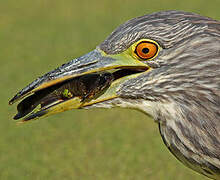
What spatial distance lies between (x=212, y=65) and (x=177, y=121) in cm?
51

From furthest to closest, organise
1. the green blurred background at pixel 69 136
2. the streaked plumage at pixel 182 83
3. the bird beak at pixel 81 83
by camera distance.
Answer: the green blurred background at pixel 69 136 < the bird beak at pixel 81 83 < the streaked plumage at pixel 182 83

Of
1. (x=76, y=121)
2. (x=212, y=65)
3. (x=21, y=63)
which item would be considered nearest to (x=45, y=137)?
(x=76, y=121)

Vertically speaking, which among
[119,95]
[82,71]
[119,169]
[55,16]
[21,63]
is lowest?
[119,169]

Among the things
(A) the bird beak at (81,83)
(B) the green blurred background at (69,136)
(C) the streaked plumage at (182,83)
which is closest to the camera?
(C) the streaked plumage at (182,83)

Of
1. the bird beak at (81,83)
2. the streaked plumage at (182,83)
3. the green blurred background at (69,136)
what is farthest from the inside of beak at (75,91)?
the green blurred background at (69,136)

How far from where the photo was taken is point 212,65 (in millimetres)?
3592

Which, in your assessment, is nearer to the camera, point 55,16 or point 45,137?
point 45,137

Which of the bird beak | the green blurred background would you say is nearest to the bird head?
the bird beak

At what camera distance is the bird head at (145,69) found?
11.9ft

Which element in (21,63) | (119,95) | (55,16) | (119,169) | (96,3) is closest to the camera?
(119,95)

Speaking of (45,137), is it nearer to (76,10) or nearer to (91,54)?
(91,54)

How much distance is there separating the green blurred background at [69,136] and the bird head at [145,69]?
3209mm

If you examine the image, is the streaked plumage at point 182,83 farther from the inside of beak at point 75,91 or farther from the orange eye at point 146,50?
the inside of beak at point 75,91

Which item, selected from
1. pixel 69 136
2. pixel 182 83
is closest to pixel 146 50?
pixel 182 83
